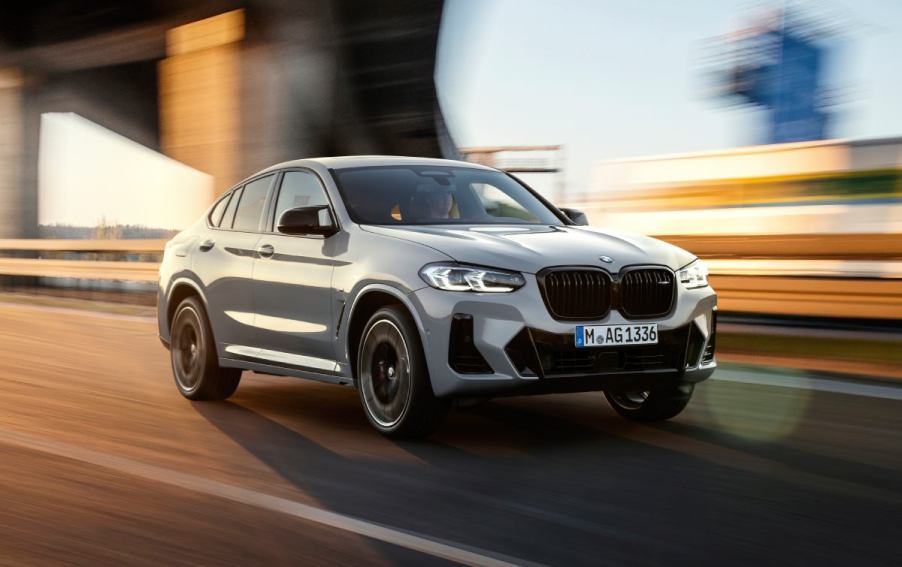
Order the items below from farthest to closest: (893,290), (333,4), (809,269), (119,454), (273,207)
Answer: (333,4) → (809,269) → (893,290) → (273,207) → (119,454)

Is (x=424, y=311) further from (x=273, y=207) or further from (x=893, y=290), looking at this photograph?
(x=893, y=290)

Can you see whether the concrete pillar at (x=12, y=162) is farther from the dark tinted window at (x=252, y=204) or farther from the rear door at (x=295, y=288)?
the rear door at (x=295, y=288)

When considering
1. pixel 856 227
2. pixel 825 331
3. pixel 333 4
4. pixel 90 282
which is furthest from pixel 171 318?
pixel 90 282

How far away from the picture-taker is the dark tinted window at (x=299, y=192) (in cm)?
836

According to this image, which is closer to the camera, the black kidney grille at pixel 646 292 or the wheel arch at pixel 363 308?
the black kidney grille at pixel 646 292

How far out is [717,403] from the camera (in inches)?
348

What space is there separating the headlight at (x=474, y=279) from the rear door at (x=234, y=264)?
2.05 m

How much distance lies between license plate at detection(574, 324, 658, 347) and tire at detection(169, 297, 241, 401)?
3.12 m

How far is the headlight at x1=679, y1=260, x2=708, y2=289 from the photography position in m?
7.43

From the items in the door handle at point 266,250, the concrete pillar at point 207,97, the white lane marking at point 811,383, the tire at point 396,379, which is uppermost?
the concrete pillar at point 207,97

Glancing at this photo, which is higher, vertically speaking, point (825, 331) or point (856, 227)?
point (856, 227)

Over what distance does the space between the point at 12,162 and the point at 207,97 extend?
863 cm

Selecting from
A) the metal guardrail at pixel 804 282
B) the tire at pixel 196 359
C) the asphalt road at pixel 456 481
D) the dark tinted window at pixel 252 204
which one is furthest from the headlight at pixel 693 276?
the metal guardrail at pixel 804 282

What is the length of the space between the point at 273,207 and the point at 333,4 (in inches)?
504
